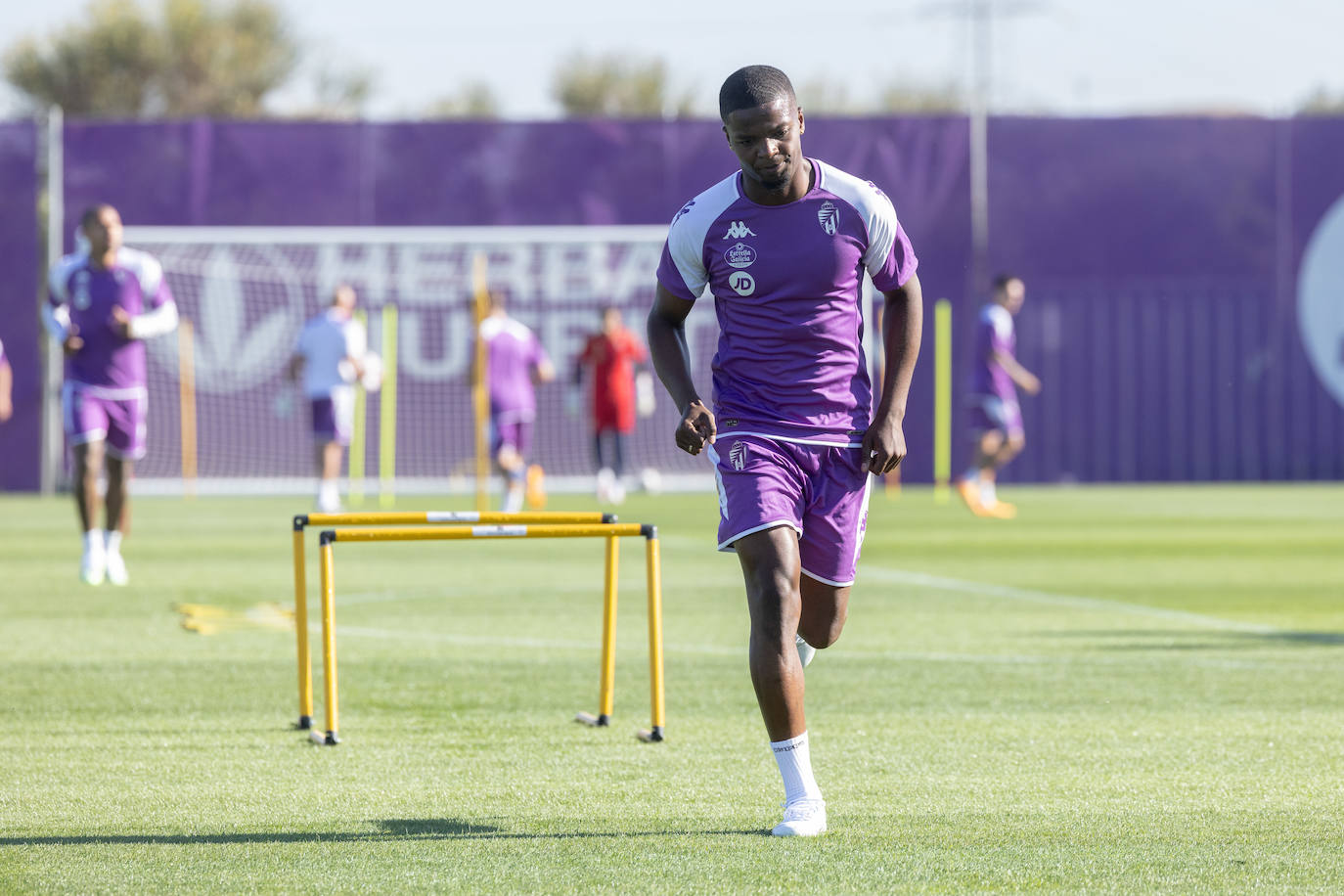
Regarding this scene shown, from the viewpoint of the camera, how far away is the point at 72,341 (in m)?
12.2

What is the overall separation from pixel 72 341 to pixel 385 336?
13.8m

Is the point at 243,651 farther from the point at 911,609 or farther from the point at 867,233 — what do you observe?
the point at 867,233

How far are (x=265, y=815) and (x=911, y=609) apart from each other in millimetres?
6392

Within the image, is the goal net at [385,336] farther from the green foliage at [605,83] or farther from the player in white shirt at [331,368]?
the green foliage at [605,83]

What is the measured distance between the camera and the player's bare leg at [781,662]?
5.30 metres

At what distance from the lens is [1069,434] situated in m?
26.6

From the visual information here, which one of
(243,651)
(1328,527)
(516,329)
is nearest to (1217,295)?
(1328,527)

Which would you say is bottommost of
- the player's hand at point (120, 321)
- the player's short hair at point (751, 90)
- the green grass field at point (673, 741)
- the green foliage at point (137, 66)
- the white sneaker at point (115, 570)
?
the green grass field at point (673, 741)

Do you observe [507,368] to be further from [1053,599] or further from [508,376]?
[1053,599]

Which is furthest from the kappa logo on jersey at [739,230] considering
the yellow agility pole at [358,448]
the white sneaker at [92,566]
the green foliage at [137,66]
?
the green foliage at [137,66]

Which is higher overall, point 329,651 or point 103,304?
point 103,304

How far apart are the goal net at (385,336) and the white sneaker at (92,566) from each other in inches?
507

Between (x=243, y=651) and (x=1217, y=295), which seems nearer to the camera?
(x=243, y=651)

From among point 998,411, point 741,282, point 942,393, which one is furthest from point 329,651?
point 942,393
